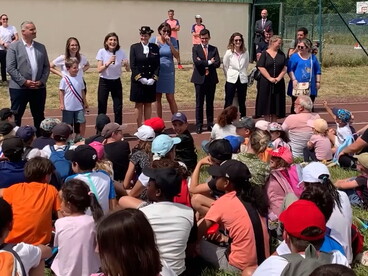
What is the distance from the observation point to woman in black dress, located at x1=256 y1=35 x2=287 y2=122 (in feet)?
33.4

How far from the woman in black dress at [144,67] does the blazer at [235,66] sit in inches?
55.3

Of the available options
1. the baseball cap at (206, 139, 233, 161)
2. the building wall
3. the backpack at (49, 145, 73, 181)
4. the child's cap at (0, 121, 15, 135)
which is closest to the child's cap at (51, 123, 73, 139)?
the backpack at (49, 145, 73, 181)

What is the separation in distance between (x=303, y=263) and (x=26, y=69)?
660cm

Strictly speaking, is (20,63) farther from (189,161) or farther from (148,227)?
(148,227)

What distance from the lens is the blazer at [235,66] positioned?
34.7ft

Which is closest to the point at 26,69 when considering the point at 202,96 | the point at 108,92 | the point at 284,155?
the point at 108,92

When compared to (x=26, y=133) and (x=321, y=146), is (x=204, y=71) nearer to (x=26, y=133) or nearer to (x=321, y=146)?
(x=321, y=146)

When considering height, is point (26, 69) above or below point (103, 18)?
below

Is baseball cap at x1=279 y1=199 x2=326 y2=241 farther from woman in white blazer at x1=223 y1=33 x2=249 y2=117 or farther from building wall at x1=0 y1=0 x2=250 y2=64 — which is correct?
building wall at x1=0 y1=0 x2=250 y2=64

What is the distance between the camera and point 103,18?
67.4ft

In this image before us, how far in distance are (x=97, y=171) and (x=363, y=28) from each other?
21.6 metres

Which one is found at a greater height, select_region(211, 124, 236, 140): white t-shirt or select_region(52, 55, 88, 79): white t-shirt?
select_region(52, 55, 88, 79): white t-shirt

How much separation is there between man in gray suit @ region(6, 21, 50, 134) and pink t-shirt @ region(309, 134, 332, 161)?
4.27 metres

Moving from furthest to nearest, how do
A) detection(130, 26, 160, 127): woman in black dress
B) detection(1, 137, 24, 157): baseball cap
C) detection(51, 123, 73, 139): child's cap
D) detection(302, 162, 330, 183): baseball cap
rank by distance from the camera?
detection(130, 26, 160, 127): woman in black dress, detection(51, 123, 73, 139): child's cap, detection(1, 137, 24, 157): baseball cap, detection(302, 162, 330, 183): baseball cap
